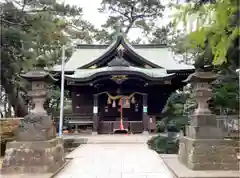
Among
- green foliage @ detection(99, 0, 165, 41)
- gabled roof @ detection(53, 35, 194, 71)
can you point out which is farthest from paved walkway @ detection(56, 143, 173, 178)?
green foliage @ detection(99, 0, 165, 41)

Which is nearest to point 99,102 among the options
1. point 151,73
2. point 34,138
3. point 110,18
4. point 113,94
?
point 113,94

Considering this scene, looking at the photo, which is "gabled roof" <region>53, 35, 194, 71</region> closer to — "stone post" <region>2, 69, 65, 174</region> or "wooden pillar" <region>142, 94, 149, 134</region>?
"wooden pillar" <region>142, 94, 149, 134</region>

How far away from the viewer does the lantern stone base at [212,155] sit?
677cm

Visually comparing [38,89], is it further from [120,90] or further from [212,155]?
[120,90]

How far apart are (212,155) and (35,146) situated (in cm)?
398

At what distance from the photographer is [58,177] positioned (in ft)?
20.9

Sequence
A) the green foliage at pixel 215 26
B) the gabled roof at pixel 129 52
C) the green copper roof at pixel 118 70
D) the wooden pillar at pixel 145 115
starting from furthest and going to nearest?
1. the gabled roof at pixel 129 52
2. the wooden pillar at pixel 145 115
3. the green copper roof at pixel 118 70
4. the green foliage at pixel 215 26

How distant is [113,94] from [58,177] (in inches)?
490

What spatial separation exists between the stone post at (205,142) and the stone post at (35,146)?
322cm

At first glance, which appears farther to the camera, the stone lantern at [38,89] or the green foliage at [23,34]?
the green foliage at [23,34]

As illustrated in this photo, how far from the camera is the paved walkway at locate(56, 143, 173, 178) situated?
6642 millimetres

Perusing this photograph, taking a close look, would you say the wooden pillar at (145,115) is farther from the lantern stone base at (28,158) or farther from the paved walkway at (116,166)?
the lantern stone base at (28,158)

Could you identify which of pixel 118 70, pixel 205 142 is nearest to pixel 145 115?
pixel 118 70

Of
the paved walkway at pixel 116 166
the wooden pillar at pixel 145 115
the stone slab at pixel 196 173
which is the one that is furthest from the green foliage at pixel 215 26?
the wooden pillar at pixel 145 115
